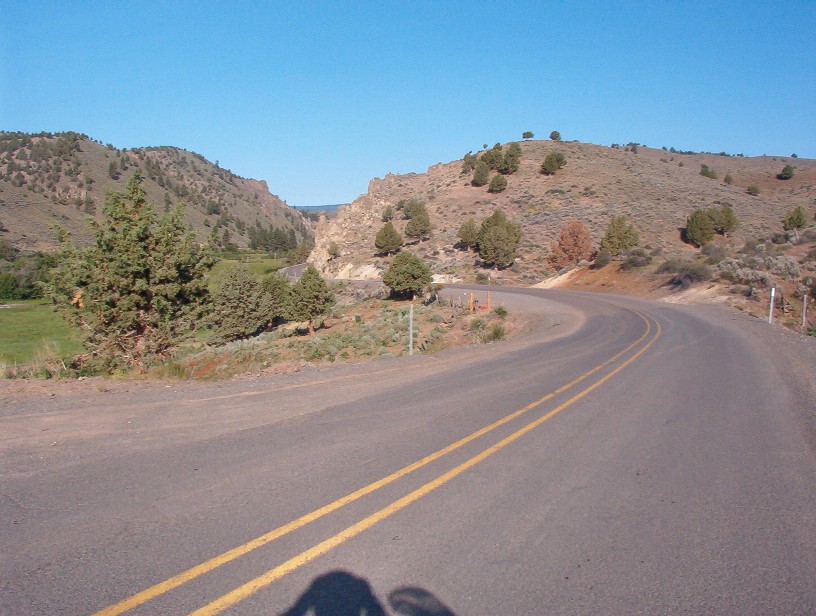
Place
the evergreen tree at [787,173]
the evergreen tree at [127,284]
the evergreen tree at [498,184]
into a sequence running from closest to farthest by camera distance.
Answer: the evergreen tree at [127,284]
the evergreen tree at [498,184]
the evergreen tree at [787,173]

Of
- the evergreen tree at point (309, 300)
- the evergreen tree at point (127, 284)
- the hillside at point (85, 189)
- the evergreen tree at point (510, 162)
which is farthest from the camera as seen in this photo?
the evergreen tree at point (510, 162)

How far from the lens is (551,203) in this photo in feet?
241

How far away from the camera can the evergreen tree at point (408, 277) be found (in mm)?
40625

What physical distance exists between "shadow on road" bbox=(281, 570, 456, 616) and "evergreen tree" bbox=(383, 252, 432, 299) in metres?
36.8

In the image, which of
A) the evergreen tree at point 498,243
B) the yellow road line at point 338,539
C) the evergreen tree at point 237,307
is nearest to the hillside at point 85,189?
the evergreen tree at point 237,307

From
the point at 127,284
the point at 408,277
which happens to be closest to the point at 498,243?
the point at 408,277

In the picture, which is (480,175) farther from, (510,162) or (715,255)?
(715,255)

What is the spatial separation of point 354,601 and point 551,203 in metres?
73.7

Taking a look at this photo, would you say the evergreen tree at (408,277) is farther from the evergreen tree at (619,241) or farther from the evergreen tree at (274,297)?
the evergreen tree at (619,241)

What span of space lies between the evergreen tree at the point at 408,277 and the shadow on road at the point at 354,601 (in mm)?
36769

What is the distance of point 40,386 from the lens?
9.86 meters

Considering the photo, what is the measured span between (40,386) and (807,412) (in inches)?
498

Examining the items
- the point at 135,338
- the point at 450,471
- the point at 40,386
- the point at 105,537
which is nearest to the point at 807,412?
the point at 450,471

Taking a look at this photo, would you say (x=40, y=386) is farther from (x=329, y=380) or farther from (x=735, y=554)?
(x=735, y=554)
